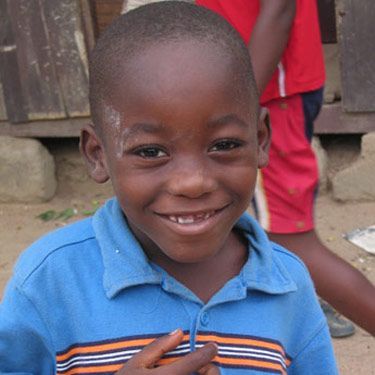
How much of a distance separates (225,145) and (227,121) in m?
0.04

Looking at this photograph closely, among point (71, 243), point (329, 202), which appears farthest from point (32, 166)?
point (71, 243)

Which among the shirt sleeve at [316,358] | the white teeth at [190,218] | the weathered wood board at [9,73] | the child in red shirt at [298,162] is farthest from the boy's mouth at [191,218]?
the weathered wood board at [9,73]

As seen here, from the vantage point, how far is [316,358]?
1674 mm

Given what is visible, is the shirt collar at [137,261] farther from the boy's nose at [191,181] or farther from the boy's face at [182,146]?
the boy's nose at [191,181]

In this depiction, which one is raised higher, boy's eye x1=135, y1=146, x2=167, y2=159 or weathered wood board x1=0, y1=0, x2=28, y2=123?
boy's eye x1=135, y1=146, x2=167, y2=159

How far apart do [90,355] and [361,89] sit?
3.15 m

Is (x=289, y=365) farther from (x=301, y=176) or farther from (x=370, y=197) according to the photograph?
(x=370, y=197)

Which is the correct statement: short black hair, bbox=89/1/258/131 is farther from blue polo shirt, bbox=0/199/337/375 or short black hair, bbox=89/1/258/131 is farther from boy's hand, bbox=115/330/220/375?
boy's hand, bbox=115/330/220/375

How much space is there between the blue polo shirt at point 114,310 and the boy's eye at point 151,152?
0.21 metres

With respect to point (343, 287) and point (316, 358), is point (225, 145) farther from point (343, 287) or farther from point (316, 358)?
point (343, 287)

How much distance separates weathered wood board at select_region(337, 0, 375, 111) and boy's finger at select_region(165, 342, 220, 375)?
3.11m

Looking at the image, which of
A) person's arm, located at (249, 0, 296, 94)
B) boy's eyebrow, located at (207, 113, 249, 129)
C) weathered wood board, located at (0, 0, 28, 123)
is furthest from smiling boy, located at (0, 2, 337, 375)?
weathered wood board, located at (0, 0, 28, 123)

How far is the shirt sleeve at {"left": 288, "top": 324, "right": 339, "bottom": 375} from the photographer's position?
167 centimetres

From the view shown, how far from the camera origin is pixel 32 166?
4891 millimetres
